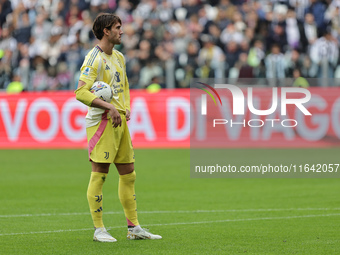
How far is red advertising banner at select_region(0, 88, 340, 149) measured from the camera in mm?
18047

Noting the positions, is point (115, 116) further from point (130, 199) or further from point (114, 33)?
point (130, 199)

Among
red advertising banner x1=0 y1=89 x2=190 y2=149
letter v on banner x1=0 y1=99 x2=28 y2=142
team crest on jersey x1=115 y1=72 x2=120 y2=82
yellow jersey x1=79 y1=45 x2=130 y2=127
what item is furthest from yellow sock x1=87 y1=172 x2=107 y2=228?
letter v on banner x1=0 y1=99 x2=28 y2=142

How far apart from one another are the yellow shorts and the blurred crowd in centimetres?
1111

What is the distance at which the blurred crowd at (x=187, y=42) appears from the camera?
66.2 feet

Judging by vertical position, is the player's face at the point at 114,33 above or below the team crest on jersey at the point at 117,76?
above

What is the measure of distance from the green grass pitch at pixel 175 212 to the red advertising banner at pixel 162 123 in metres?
1.96

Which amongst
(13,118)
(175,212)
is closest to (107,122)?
(175,212)

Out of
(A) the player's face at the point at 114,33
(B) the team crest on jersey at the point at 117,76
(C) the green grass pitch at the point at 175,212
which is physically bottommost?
(C) the green grass pitch at the point at 175,212

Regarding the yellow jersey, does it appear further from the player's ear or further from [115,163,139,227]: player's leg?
[115,163,139,227]: player's leg

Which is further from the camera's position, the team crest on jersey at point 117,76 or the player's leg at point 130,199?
the player's leg at point 130,199

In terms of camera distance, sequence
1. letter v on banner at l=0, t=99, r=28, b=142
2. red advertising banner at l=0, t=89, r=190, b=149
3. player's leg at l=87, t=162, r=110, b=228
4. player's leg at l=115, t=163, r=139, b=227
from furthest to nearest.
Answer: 1. letter v on banner at l=0, t=99, r=28, b=142
2. red advertising banner at l=0, t=89, r=190, b=149
3. player's leg at l=115, t=163, r=139, b=227
4. player's leg at l=87, t=162, r=110, b=228

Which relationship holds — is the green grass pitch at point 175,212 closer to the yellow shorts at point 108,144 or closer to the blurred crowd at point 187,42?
the yellow shorts at point 108,144

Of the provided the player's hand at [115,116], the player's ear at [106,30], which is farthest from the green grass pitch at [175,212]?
the player's ear at [106,30]

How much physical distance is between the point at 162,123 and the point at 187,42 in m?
3.80
